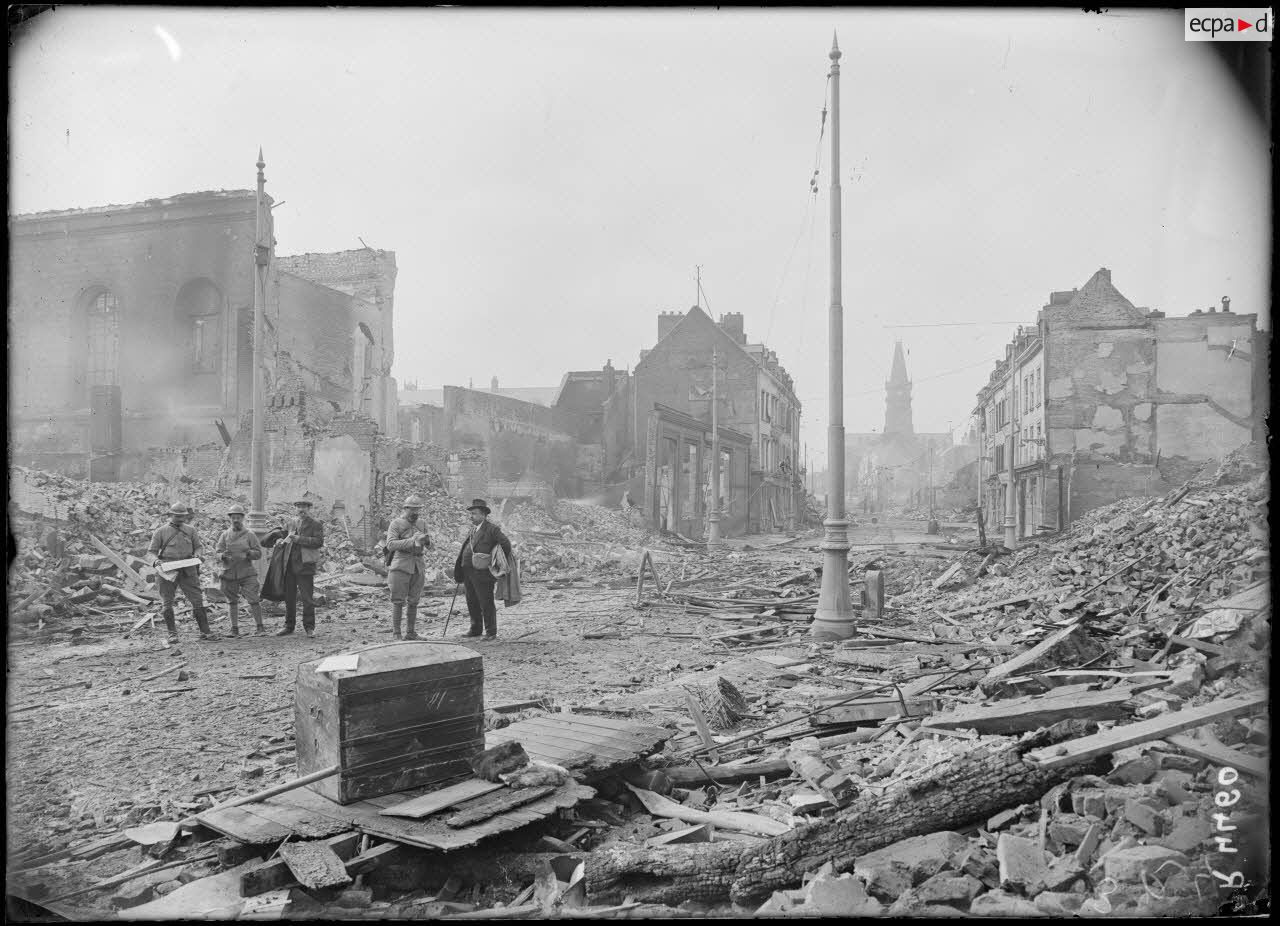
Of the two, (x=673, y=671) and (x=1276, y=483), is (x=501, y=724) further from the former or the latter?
(x=1276, y=483)

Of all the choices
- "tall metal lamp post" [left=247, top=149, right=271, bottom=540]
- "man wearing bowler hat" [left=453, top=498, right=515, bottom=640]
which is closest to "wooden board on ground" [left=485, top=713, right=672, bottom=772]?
"man wearing bowler hat" [left=453, top=498, right=515, bottom=640]

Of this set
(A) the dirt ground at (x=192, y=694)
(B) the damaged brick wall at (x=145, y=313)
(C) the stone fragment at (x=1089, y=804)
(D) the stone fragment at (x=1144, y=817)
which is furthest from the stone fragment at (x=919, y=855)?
(B) the damaged brick wall at (x=145, y=313)

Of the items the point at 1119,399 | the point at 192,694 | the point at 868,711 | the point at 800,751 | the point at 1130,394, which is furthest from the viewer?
the point at 1119,399

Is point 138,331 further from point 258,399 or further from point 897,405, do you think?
point 897,405

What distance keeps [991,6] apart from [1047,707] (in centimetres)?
429

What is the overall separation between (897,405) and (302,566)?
138089 millimetres

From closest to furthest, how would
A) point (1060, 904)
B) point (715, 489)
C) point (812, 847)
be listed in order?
point (1060, 904)
point (812, 847)
point (715, 489)

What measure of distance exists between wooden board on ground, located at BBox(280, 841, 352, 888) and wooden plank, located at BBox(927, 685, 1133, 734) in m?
3.88

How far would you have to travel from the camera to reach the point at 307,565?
11.4 m

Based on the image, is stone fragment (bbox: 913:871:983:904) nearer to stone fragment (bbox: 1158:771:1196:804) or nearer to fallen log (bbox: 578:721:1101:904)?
fallen log (bbox: 578:721:1101:904)

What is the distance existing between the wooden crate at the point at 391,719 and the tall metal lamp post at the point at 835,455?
21.2ft

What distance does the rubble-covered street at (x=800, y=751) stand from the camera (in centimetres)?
362

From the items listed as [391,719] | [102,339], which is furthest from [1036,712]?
[102,339]

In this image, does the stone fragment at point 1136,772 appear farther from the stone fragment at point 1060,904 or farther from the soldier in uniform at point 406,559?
the soldier in uniform at point 406,559
